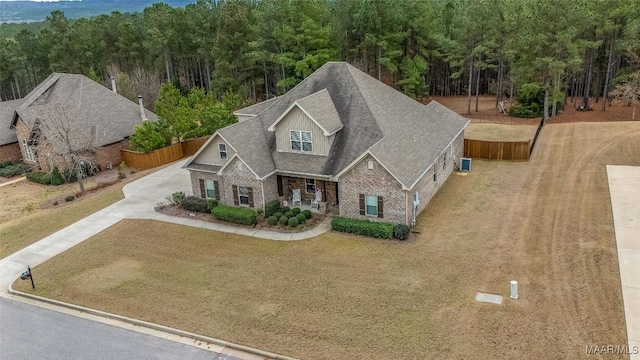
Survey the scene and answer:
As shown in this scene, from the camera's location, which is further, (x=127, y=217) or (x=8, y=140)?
(x=8, y=140)

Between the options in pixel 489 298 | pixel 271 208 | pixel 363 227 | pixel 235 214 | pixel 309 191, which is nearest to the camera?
pixel 489 298

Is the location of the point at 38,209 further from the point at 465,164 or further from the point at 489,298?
the point at 465,164

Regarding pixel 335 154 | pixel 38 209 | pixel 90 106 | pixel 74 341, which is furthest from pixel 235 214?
pixel 90 106

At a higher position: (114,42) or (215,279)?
(114,42)

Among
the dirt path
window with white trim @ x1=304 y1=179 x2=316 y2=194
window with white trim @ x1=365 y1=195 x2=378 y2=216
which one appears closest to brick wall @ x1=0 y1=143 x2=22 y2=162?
window with white trim @ x1=304 y1=179 x2=316 y2=194

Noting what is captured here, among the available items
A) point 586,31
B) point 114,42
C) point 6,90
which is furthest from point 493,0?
point 6,90

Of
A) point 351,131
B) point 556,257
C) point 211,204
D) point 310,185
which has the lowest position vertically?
point 556,257

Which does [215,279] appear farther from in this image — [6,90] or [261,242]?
[6,90]
